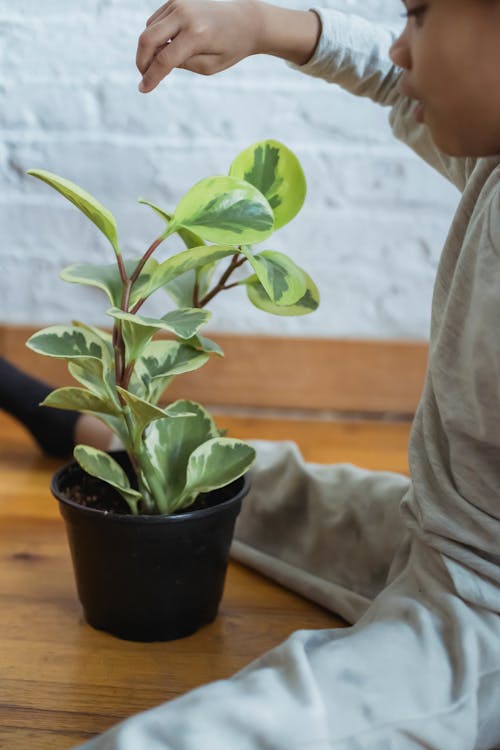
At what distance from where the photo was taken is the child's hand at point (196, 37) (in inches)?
30.4

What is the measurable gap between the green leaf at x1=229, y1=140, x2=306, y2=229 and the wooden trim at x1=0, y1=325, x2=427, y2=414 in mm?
634

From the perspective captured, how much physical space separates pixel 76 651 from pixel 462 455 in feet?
1.25

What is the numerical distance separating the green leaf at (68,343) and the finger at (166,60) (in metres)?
0.21

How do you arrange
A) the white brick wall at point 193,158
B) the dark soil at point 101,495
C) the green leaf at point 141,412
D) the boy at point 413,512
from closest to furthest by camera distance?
1. the boy at point 413,512
2. the green leaf at point 141,412
3. the dark soil at point 101,495
4. the white brick wall at point 193,158

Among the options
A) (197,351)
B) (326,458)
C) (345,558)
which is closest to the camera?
(197,351)

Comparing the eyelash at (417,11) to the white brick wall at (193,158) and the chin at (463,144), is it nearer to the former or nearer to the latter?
the chin at (463,144)

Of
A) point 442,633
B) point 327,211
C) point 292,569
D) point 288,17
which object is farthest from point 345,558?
point 327,211

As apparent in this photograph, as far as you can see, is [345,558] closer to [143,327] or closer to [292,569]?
[292,569]

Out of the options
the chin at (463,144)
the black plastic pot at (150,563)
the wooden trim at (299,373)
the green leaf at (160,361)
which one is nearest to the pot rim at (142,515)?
the black plastic pot at (150,563)

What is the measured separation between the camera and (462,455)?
0.76 meters

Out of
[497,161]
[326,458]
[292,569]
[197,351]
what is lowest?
[326,458]

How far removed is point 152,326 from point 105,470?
0.16 metres

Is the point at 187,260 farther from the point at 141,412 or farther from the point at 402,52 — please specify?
the point at 402,52

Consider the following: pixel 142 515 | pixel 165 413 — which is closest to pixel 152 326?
pixel 165 413
